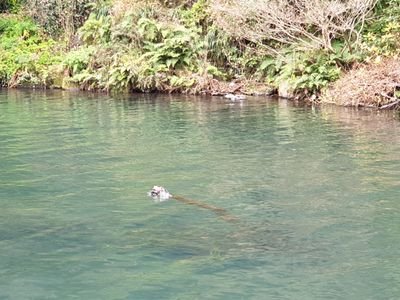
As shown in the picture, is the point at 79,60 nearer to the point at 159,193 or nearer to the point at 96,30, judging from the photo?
the point at 96,30

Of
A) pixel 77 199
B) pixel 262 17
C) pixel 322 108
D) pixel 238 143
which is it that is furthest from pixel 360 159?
pixel 262 17

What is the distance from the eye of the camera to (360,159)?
12.3 metres

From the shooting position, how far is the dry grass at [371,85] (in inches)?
794

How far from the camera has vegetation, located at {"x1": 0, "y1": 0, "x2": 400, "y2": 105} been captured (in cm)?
2195

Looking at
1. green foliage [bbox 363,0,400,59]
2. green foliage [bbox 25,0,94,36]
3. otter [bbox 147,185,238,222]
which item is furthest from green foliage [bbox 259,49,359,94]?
otter [bbox 147,185,238,222]

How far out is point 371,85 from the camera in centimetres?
2045

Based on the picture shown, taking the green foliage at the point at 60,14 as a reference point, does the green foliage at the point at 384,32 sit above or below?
below

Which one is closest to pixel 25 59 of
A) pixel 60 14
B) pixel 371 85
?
pixel 60 14

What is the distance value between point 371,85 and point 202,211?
501 inches

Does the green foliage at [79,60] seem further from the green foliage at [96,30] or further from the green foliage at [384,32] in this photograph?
the green foliage at [384,32]

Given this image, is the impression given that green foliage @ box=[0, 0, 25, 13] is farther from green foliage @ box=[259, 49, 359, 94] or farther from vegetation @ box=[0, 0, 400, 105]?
green foliage @ box=[259, 49, 359, 94]

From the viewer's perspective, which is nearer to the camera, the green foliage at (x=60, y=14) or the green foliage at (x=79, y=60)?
the green foliage at (x=79, y=60)

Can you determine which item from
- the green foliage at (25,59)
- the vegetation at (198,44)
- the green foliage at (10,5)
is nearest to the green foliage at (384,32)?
the vegetation at (198,44)

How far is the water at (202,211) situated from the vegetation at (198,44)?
5.46 m
